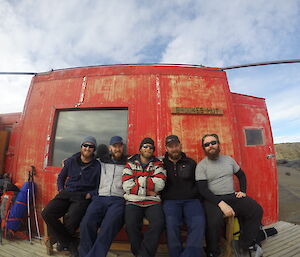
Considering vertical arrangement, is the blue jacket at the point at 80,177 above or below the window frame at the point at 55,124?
below

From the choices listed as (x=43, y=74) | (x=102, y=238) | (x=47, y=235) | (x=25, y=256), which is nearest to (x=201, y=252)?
(x=102, y=238)

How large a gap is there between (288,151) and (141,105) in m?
32.6

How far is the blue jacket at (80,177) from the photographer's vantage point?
2.84 metres

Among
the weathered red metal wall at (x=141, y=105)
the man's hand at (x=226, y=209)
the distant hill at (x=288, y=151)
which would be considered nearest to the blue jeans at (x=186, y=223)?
the man's hand at (x=226, y=209)

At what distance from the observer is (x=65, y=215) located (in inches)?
104

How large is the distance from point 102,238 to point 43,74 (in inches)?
192

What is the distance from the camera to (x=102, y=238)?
218 cm

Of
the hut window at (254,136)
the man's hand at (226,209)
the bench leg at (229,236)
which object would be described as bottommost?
the bench leg at (229,236)

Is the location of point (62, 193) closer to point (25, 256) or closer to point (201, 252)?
point (25, 256)

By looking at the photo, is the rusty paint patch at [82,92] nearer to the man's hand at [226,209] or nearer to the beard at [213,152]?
the beard at [213,152]

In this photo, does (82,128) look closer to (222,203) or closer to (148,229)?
(148,229)

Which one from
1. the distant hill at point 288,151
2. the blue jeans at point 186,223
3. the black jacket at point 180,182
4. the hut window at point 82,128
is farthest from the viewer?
the distant hill at point 288,151

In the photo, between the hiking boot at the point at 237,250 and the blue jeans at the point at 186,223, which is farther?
the hiking boot at the point at 237,250

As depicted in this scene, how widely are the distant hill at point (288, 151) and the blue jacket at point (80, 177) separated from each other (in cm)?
3038
